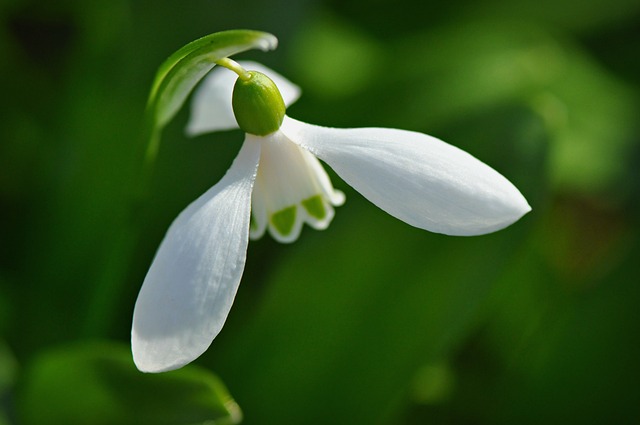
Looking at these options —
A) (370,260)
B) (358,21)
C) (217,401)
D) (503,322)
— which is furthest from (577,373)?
(358,21)

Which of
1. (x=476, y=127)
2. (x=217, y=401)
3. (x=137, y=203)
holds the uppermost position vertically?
(x=476, y=127)

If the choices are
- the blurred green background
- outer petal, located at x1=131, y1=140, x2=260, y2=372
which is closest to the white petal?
the blurred green background

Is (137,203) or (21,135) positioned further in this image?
(21,135)

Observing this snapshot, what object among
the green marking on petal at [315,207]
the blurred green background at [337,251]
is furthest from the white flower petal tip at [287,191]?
the blurred green background at [337,251]

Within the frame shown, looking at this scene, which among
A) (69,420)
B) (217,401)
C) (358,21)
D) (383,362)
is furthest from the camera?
(358,21)

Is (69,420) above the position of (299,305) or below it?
below

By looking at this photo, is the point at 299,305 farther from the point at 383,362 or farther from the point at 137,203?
the point at 137,203

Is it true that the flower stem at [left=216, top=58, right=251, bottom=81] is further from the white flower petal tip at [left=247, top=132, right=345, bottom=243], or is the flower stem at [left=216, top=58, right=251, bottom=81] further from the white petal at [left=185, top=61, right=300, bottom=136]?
the white petal at [left=185, top=61, right=300, bottom=136]
